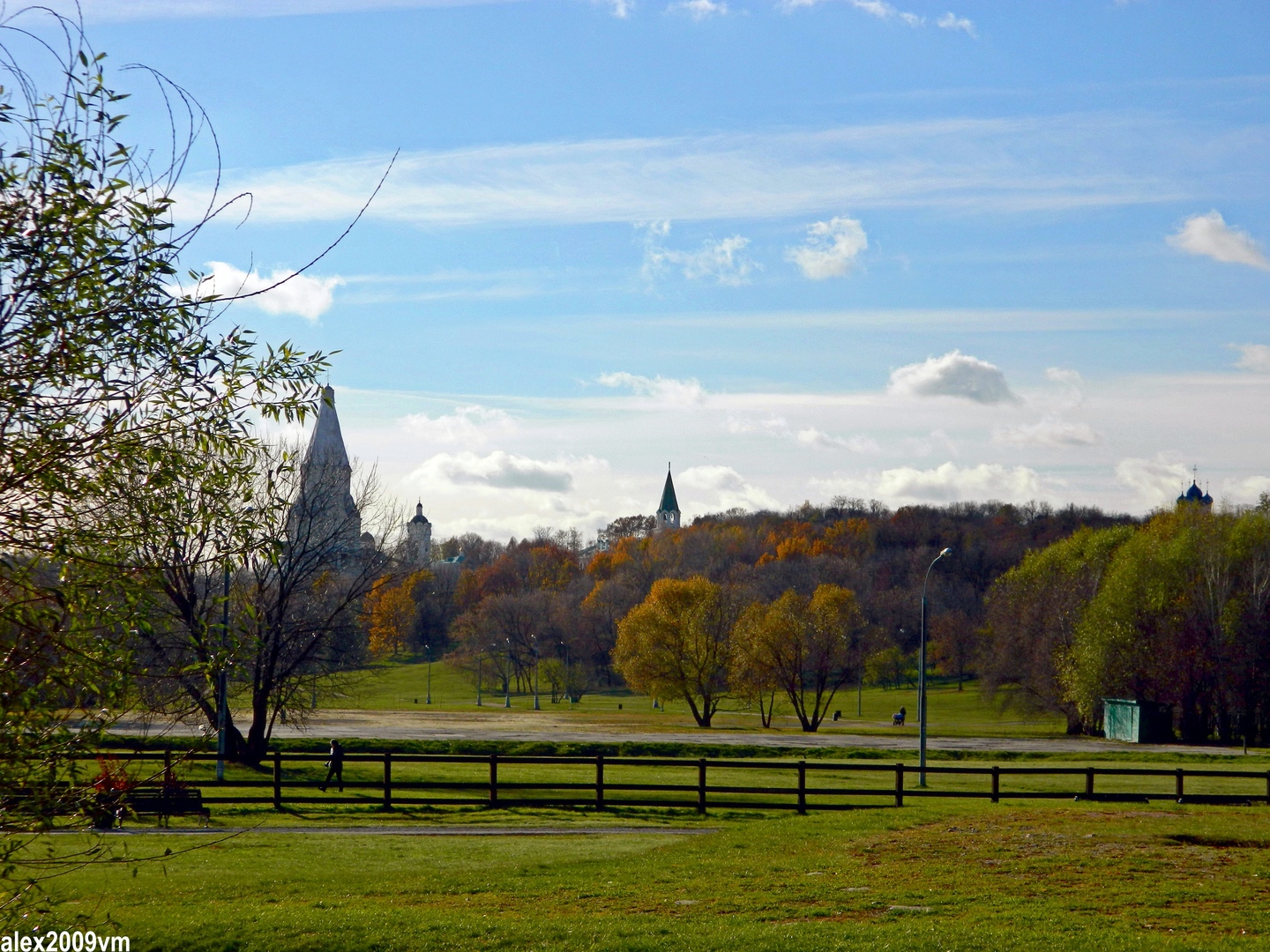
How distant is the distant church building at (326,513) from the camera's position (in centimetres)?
3291

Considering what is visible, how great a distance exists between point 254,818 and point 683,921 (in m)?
12.6

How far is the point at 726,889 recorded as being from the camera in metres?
13.5

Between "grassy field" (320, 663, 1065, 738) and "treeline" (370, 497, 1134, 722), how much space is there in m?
2.94

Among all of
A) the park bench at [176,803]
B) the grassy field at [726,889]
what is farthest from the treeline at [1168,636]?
the park bench at [176,803]

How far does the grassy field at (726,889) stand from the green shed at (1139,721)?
45831 mm

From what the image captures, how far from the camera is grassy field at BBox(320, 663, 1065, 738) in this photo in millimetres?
70062

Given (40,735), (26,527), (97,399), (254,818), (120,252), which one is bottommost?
(254,818)

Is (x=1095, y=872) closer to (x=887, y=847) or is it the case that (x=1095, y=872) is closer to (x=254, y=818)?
(x=887, y=847)

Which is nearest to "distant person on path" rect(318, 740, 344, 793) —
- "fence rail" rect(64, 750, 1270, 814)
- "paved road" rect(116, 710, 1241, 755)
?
"fence rail" rect(64, 750, 1270, 814)

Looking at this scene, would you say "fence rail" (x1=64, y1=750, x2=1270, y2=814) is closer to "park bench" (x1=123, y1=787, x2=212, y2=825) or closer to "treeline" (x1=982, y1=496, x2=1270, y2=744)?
"park bench" (x1=123, y1=787, x2=212, y2=825)

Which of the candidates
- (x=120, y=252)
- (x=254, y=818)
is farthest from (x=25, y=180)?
(x=254, y=818)

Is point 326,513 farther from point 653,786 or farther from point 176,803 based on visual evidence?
point 653,786

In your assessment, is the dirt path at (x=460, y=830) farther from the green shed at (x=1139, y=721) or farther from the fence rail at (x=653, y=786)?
the green shed at (x=1139, y=721)

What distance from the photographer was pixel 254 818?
21375mm
